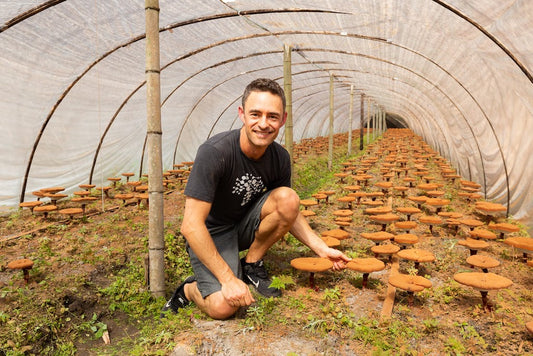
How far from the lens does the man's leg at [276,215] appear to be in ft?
11.6

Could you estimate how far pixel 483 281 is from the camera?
3381 millimetres

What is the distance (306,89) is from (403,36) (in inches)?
459

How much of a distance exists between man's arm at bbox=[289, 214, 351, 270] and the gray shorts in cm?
45

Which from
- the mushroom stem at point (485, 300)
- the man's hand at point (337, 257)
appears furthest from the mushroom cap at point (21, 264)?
the mushroom stem at point (485, 300)

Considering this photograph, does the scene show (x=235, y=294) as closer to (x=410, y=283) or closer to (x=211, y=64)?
(x=410, y=283)

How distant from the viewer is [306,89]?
20.1 meters

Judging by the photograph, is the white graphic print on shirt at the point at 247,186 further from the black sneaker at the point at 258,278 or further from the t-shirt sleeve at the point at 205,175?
the black sneaker at the point at 258,278

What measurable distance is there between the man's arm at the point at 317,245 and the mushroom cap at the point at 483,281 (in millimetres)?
1094

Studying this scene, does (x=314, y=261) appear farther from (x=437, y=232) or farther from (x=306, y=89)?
(x=306, y=89)

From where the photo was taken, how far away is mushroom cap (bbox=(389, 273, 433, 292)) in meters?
3.32

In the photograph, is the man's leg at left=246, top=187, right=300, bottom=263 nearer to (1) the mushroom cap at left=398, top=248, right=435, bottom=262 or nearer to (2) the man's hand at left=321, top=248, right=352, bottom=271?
(2) the man's hand at left=321, top=248, right=352, bottom=271

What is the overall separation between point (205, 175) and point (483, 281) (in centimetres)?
281

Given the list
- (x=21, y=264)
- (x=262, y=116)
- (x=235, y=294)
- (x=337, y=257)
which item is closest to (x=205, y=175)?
(x=262, y=116)

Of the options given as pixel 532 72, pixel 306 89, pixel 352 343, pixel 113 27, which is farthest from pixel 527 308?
pixel 306 89
